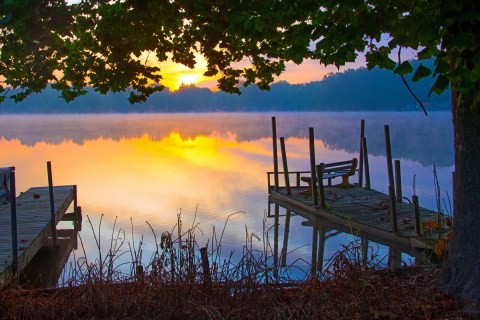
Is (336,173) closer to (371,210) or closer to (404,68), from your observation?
(371,210)

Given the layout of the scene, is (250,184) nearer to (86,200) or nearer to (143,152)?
(86,200)

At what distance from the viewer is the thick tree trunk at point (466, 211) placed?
5.45 meters

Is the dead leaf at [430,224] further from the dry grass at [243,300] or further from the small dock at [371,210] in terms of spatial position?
the dry grass at [243,300]

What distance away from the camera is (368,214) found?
1509cm

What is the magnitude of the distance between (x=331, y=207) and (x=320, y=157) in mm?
33283

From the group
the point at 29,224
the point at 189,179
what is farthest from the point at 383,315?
the point at 189,179

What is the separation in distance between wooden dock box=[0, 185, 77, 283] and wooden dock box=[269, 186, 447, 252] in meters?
6.50

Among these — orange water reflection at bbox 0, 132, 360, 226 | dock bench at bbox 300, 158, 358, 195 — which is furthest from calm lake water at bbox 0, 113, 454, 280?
dock bench at bbox 300, 158, 358, 195

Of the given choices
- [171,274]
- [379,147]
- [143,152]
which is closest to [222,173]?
Result: [143,152]

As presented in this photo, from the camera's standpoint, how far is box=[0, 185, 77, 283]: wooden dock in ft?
34.1

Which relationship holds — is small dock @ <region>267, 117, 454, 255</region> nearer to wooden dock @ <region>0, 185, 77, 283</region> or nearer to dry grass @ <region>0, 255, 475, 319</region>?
dry grass @ <region>0, 255, 475, 319</region>

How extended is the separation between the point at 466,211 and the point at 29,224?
36.5 ft

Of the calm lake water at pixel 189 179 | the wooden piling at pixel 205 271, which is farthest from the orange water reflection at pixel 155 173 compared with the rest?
the wooden piling at pixel 205 271

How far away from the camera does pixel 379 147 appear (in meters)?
59.3
